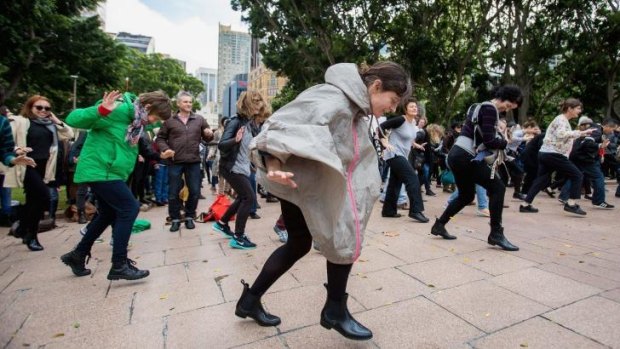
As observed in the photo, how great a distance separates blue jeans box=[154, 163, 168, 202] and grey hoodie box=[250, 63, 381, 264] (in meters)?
7.21

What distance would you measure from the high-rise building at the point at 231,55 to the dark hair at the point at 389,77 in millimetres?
149488

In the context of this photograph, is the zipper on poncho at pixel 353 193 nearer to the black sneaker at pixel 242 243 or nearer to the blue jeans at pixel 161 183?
the black sneaker at pixel 242 243

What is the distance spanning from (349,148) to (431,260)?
2239 millimetres

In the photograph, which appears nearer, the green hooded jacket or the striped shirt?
Result: the green hooded jacket

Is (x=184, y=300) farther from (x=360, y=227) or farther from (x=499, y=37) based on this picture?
(x=499, y=37)

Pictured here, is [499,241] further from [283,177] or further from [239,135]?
[283,177]

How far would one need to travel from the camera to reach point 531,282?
10.7 feet

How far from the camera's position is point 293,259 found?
7.92 feet

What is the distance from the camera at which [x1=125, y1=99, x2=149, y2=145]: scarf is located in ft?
11.5

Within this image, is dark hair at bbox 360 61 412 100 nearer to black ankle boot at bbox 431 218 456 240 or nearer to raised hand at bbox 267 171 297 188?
raised hand at bbox 267 171 297 188

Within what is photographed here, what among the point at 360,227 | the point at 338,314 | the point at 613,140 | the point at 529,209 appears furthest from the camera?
the point at 613,140

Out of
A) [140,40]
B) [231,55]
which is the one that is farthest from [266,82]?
[231,55]

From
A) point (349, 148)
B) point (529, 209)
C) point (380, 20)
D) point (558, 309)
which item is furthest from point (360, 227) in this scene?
point (380, 20)

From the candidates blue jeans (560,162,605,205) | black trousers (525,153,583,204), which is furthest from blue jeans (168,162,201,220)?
blue jeans (560,162,605,205)
